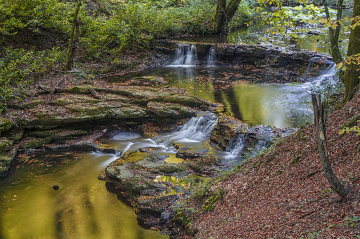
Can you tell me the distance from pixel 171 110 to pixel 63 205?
5.74 metres

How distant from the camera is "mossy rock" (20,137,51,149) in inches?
412

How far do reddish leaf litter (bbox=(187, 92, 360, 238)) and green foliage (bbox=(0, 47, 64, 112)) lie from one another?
9386mm

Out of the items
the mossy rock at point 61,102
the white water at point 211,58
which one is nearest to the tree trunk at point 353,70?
the mossy rock at point 61,102

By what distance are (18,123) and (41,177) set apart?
305cm

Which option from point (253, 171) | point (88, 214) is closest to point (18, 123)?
point (88, 214)

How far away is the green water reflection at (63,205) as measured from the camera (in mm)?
6512

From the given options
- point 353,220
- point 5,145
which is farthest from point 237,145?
point 5,145

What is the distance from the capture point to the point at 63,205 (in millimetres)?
7449

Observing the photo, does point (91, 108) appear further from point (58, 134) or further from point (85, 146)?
point (85, 146)

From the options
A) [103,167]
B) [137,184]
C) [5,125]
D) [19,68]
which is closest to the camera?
[137,184]

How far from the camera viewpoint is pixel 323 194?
3.99m

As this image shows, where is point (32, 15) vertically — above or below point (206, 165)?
above

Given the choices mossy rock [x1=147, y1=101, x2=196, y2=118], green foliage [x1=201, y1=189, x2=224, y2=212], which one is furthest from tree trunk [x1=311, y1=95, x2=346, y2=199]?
mossy rock [x1=147, y1=101, x2=196, y2=118]

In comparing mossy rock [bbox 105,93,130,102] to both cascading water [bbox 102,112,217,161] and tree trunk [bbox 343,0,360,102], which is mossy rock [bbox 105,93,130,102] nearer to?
cascading water [bbox 102,112,217,161]
